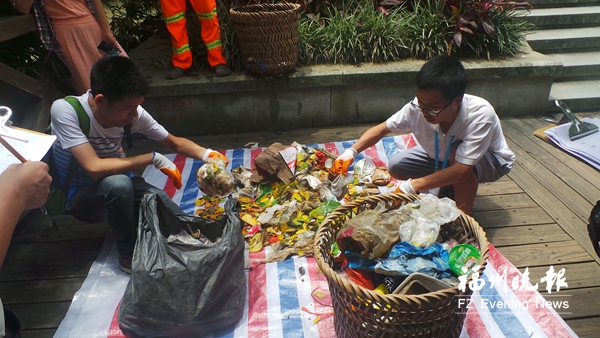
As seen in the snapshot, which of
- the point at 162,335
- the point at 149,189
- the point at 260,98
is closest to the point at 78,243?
the point at 149,189

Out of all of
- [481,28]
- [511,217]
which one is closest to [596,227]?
[511,217]

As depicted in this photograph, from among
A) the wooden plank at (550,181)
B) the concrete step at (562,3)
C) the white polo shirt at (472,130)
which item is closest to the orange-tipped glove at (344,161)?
the white polo shirt at (472,130)

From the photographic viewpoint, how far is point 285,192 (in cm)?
264

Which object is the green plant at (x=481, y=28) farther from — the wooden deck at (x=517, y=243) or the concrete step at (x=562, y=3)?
the wooden deck at (x=517, y=243)

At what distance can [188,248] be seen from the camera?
5.69 ft

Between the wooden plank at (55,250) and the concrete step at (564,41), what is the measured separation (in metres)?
4.64

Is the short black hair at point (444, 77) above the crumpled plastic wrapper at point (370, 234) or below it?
above

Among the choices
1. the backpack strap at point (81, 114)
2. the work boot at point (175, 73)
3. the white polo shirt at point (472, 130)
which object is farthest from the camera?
the work boot at point (175, 73)

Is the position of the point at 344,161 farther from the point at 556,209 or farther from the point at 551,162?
the point at 551,162

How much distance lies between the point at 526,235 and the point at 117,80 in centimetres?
235

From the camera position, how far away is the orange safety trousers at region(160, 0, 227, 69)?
354cm

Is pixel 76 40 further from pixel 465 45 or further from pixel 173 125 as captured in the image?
pixel 465 45

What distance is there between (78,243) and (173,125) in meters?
1.58

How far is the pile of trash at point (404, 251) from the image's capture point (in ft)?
4.95
